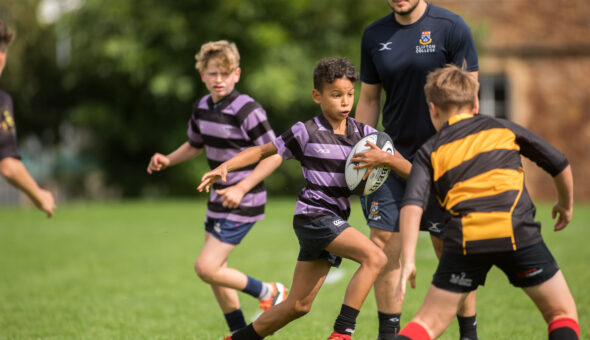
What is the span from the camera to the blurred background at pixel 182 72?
23.5 meters

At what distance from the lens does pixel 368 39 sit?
181 inches

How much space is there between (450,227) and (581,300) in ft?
12.3

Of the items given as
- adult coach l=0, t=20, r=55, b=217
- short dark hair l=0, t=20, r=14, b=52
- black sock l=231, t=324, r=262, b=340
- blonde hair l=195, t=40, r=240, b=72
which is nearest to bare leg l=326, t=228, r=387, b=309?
black sock l=231, t=324, r=262, b=340

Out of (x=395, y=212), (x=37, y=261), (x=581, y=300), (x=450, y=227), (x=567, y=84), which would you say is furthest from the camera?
(x=567, y=84)

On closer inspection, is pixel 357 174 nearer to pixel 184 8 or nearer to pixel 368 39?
pixel 368 39

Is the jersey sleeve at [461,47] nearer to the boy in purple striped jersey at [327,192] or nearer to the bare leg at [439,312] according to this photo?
the boy in purple striped jersey at [327,192]

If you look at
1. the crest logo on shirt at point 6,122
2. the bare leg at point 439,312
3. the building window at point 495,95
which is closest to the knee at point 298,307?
the bare leg at point 439,312

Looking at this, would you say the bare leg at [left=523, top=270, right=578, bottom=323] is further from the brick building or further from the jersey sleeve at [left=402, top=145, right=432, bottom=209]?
the brick building

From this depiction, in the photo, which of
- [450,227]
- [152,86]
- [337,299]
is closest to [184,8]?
[152,86]

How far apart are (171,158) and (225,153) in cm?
45

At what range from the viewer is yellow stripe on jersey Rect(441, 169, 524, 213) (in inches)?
132

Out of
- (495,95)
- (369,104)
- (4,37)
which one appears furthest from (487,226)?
(495,95)

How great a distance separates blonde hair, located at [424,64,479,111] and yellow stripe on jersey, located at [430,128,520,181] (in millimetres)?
212

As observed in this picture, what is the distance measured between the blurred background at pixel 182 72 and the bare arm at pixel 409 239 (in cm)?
1971
